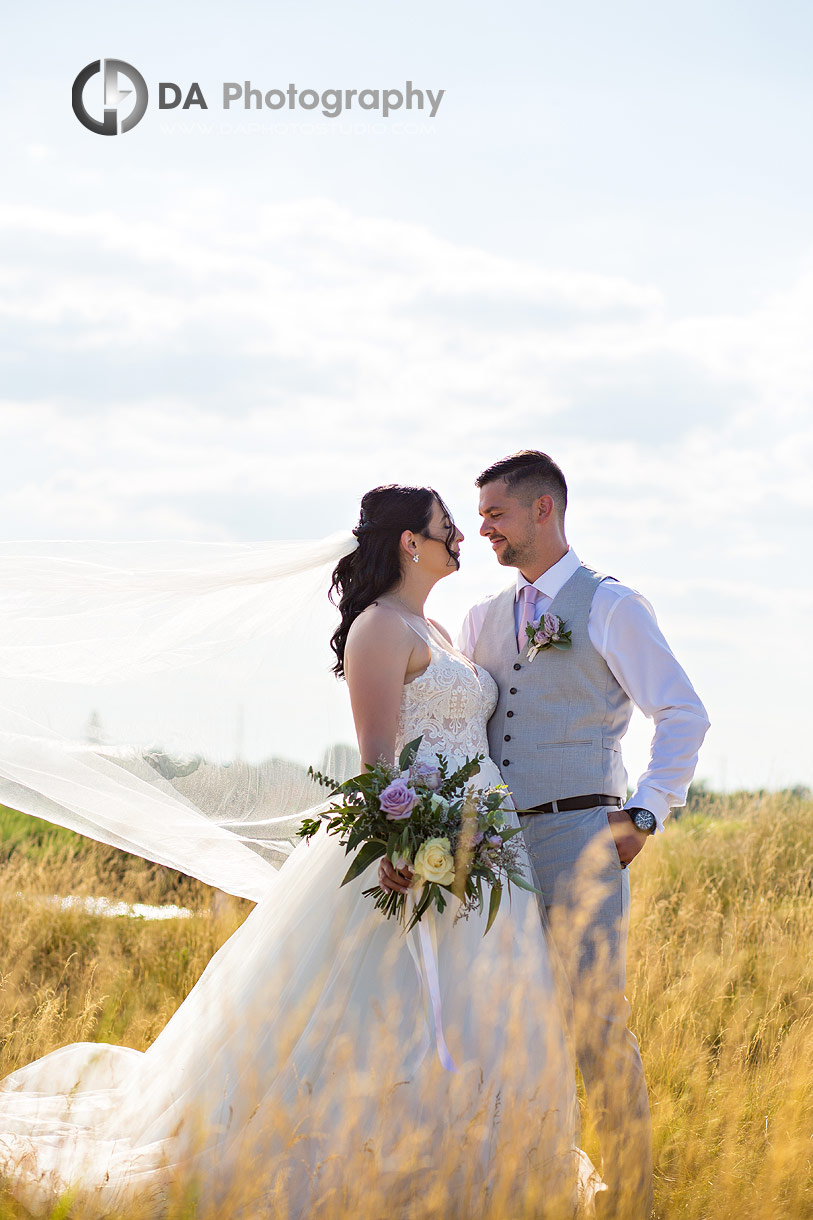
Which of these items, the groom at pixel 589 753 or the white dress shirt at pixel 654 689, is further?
the white dress shirt at pixel 654 689

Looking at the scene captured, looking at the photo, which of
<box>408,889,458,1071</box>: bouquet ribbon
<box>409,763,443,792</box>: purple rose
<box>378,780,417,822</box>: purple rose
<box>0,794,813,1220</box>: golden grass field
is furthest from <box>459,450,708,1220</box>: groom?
<box>378,780,417,822</box>: purple rose

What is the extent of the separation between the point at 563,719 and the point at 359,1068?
54.4 inches

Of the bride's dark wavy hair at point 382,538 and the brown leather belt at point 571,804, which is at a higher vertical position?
the bride's dark wavy hair at point 382,538

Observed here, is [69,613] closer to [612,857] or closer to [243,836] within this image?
[243,836]

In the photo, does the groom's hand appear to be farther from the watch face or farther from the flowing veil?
the flowing veil

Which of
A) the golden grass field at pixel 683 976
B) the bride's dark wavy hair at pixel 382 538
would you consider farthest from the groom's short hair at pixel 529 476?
the golden grass field at pixel 683 976

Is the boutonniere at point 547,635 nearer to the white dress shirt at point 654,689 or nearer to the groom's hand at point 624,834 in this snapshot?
the white dress shirt at point 654,689

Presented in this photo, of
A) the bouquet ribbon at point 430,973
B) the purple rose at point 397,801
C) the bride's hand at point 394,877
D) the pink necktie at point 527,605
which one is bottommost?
the bouquet ribbon at point 430,973

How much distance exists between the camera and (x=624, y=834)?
3.72 meters

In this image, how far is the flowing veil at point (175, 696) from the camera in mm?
4109

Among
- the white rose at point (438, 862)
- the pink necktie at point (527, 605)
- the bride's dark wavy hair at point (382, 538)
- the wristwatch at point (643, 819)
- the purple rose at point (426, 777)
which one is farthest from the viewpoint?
the pink necktie at point (527, 605)

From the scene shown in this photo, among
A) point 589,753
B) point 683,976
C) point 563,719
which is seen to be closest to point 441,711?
point 563,719

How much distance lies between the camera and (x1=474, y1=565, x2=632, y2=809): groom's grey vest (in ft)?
12.4

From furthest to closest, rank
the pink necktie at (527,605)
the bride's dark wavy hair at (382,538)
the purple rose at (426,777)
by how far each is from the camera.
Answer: the pink necktie at (527,605), the bride's dark wavy hair at (382,538), the purple rose at (426,777)
